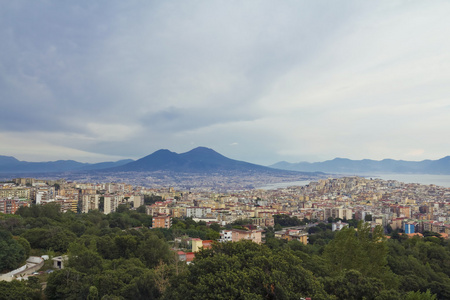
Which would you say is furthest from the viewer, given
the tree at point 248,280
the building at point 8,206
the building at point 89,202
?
the building at point 89,202

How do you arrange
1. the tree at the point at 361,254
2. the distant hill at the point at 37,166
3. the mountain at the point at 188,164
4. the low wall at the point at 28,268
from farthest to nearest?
the distant hill at the point at 37,166, the mountain at the point at 188,164, the tree at the point at 361,254, the low wall at the point at 28,268

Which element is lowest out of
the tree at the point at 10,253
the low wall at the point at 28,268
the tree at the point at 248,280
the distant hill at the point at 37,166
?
the low wall at the point at 28,268

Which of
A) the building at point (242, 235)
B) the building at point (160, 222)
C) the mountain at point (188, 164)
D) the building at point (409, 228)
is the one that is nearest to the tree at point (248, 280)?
the building at point (242, 235)

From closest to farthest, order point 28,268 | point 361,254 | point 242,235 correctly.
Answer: point 361,254, point 28,268, point 242,235

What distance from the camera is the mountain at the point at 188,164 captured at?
150 metres

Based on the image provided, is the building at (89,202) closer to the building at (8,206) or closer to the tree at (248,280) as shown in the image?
the building at (8,206)

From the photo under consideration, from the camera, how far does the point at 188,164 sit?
15725 centimetres

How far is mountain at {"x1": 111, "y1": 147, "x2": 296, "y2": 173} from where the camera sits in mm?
149625

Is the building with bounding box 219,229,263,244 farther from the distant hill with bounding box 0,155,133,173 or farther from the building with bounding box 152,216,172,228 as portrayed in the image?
the distant hill with bounding box 0,155,133,173

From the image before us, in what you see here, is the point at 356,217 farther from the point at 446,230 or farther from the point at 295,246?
the point at 295,246

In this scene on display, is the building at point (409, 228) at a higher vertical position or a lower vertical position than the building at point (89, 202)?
lower

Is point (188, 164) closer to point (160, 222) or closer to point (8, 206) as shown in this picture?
point (8, 206)

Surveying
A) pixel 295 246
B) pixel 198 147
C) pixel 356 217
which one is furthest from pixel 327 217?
pixel 198 147

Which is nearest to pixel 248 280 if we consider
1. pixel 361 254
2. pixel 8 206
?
pixel 361 254
